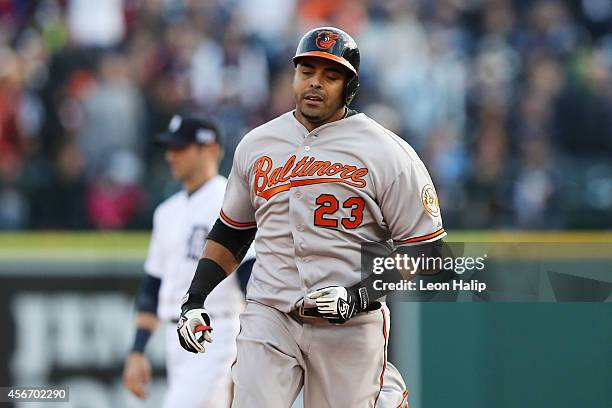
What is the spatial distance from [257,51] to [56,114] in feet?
7.57

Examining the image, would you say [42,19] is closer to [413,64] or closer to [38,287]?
[413,64]

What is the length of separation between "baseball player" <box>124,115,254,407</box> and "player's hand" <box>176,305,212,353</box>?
5.26 feet

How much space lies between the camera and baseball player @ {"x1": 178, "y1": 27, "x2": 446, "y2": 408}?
443 centimetres

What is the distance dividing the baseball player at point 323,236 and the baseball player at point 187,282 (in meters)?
1.65

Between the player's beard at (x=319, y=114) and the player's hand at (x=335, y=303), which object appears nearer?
the player's hand at (x=335, y=303)

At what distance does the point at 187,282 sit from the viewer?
637cm

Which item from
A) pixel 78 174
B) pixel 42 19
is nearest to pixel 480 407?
pixel 78 174

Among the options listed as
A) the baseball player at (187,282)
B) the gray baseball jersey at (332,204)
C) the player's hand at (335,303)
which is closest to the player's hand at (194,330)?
the gray baseball jersey at (332,204)

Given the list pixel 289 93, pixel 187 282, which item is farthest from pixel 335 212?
pixel 289 93

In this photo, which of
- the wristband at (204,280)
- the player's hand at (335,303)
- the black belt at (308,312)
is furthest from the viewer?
the wristband at (204,280)

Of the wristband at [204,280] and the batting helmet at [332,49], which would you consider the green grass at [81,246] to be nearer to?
the wristband at [204,280]

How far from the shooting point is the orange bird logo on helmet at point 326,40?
445 cm

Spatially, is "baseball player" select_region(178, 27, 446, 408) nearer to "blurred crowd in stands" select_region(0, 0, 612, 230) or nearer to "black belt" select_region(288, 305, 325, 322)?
"black belt" select_region(288, 305, 325, 322)

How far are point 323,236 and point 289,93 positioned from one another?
747 centimetres
